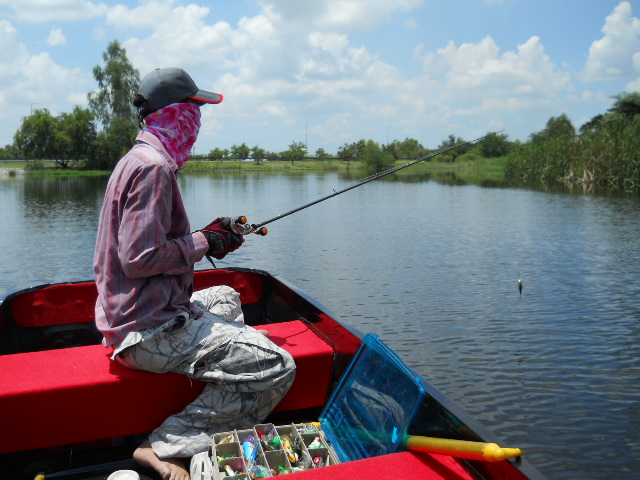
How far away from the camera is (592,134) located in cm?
3462

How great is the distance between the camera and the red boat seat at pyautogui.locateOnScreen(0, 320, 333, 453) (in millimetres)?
2713

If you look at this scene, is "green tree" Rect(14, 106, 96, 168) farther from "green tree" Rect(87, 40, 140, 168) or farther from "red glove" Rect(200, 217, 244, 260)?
"red glove" Rect(200, 217, 244, 260)

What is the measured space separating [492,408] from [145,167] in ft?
13.8

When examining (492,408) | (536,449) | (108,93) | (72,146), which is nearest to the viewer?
(536,449)

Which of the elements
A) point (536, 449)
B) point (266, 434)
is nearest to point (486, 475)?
point (266, 434)

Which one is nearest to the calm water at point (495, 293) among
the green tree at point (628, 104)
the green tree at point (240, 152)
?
the green tree at point (628, 104)

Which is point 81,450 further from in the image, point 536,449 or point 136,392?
point 536,449

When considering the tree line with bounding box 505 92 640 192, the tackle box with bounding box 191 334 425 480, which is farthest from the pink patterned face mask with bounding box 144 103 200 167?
the tree line with bounding box 505 92 640 192

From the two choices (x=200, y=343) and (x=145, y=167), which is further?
(x=200, y=343)

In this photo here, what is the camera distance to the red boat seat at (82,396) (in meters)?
2.71

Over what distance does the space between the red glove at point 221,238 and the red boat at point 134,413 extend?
658mm

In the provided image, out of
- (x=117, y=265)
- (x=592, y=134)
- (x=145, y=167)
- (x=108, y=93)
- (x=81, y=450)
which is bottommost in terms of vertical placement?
(x=81, y=450)

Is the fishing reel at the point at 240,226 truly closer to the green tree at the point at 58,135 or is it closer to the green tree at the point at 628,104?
the green tree at the point at 628,104

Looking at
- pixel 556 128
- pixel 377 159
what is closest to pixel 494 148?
pixel 556 128
